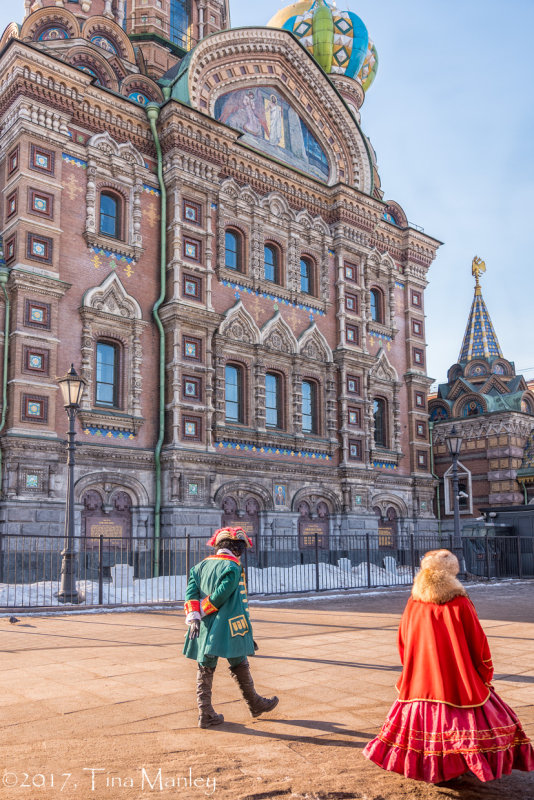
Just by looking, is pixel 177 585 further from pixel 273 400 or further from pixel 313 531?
pixel 273 400

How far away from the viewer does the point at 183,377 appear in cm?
2206

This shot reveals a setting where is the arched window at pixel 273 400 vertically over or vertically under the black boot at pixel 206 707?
over

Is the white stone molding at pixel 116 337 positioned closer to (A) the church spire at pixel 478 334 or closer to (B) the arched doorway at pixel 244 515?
(B) the arched doorway at pixel 244 515

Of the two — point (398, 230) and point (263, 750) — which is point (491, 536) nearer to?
point (398, 230)

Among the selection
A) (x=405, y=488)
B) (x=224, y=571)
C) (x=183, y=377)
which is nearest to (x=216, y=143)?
(x=183, y=377)

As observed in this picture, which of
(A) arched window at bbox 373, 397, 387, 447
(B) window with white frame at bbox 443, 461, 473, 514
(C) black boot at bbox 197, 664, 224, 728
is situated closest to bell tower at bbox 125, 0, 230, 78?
(A) arched window at bbox 373, 397, 387, 447

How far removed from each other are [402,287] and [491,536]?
458 inches

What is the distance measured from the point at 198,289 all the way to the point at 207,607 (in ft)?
59.0

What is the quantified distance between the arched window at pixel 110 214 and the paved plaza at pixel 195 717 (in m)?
14.1

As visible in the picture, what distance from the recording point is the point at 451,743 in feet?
14.0

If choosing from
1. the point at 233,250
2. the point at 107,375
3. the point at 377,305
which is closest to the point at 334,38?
the point at 377,305

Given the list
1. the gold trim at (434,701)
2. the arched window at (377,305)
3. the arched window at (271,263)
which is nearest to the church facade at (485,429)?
the arched window at (377,305)

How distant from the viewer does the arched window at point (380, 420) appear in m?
29.2

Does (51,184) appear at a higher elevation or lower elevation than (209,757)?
higher
